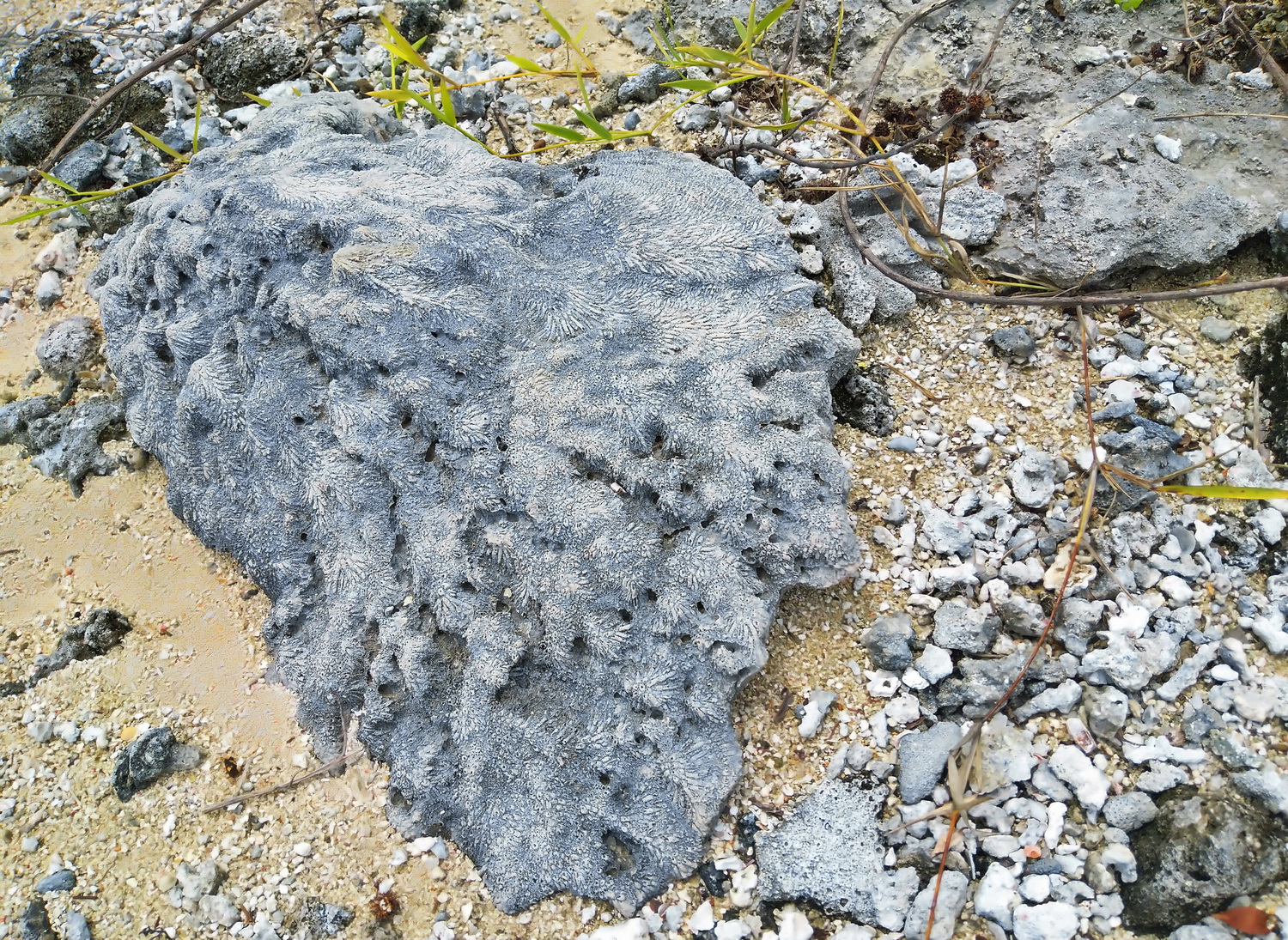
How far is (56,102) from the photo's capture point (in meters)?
3.43

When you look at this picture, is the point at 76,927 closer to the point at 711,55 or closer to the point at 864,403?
the point at 864,403

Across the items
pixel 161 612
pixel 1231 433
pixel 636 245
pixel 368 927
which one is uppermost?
pixel 636 245

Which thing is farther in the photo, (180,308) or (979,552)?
→ (180,308)

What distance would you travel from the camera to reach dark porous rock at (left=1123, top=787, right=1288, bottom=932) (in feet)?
5.54

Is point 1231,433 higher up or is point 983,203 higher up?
point 983,203

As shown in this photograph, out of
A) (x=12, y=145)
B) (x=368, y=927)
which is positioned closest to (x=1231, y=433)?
(x=368, y=927)

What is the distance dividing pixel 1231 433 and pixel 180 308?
2749mm

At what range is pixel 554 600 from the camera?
205 centimetres

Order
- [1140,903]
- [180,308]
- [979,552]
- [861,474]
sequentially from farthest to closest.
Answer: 1. [180,308]
2. [861,474]
3. [979,552]
4. [1140,903]

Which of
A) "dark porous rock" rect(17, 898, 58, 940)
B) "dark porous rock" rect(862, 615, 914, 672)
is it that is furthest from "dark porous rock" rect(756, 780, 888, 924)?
"dark porous rock" rect(17, 898, 58, 940)

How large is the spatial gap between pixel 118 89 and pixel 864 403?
290cm

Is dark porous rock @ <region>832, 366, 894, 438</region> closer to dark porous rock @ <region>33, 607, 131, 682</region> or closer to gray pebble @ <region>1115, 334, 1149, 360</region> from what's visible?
gray pebble @ <region>1115, 334, 1149, 360</region>

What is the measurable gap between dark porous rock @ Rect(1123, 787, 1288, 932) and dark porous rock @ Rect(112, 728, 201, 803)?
2114 millimetres

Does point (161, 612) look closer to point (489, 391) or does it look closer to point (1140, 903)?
point (489, 391)
